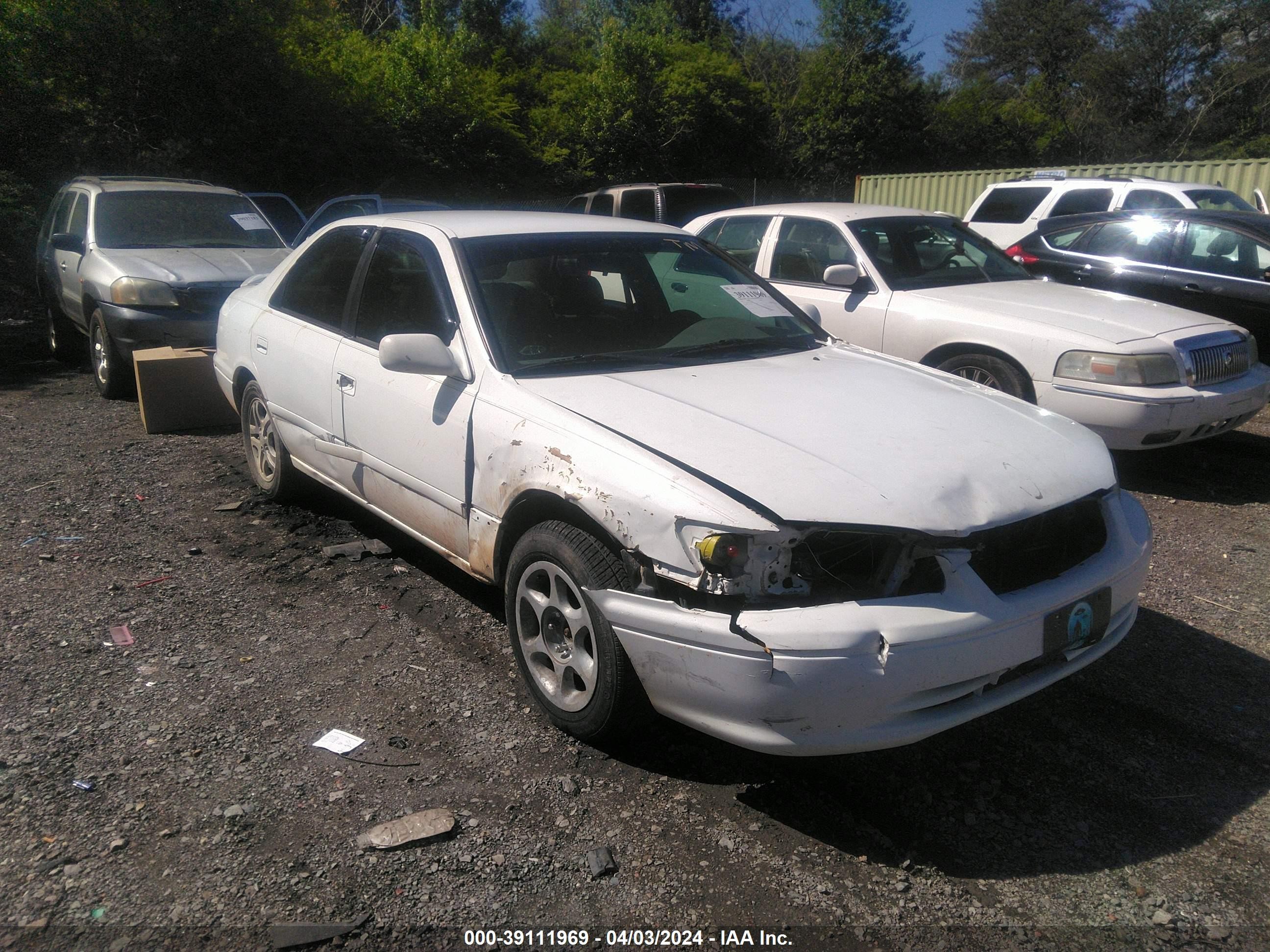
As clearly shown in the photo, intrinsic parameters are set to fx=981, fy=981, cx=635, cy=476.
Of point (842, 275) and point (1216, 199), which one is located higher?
point (1216, 199)

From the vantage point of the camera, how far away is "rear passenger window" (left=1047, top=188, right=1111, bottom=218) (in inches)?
447

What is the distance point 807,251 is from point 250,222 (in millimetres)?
5249

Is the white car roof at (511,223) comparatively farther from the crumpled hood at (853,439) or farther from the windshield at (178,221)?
the windshield at (178,221)

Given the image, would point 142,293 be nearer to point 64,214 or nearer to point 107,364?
point 107,364

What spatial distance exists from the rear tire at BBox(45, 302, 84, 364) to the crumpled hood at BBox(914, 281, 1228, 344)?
26.5ft

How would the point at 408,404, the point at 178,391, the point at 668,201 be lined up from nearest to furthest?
the point at 408,404
the point at 178,391
the point at 668,201

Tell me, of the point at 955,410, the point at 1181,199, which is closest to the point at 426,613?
the point at 955,410

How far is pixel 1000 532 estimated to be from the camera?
281cm

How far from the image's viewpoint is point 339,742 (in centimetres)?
322

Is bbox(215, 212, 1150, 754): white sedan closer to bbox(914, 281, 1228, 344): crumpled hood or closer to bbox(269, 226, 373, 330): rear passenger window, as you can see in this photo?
bbox(269, 226, 373, 330): rear passenger window

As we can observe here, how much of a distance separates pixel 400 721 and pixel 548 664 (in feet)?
1.84

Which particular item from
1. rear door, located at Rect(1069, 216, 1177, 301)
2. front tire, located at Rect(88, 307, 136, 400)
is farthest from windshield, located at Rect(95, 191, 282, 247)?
rear door, located at Rect(1069, 216, 1177, 301)

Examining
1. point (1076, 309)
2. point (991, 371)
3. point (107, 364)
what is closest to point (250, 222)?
point (107, 364)

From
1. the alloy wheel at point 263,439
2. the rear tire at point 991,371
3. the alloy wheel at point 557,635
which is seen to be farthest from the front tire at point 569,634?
the rear tire at point 991,371
